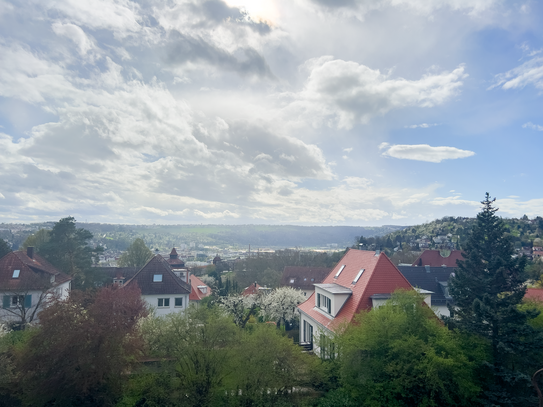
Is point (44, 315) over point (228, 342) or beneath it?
over

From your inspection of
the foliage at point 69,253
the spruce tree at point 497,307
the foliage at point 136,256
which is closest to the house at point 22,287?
the foliage at point 69,253

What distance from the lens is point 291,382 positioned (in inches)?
696

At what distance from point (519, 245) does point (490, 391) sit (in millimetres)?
111110

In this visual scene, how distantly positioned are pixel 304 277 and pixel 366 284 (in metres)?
37.9

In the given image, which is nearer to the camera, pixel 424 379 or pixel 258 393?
pixel 424 379

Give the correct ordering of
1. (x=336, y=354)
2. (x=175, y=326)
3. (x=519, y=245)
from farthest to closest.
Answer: (x=519, y=245), (x=336, y=354), (x=175, y=326)

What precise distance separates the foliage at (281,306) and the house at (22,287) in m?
20.7

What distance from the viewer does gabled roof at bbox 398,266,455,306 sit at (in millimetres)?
35125

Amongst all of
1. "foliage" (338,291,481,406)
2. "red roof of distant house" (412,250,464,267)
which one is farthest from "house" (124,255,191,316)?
"red roof of distant house" (412,250,464,267)

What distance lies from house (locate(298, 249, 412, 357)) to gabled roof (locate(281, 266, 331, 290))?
29.9 meters

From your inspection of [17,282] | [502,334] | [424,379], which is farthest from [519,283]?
[17,282]

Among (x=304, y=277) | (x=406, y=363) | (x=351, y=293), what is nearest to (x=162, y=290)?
(x=351, y=293)

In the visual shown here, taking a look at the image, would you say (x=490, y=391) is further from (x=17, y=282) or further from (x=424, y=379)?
(x=17, y=282)

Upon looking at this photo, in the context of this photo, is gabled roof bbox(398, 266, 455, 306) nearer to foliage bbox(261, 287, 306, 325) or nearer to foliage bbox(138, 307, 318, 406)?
foliage bbox(261, 287, 306, 325)
